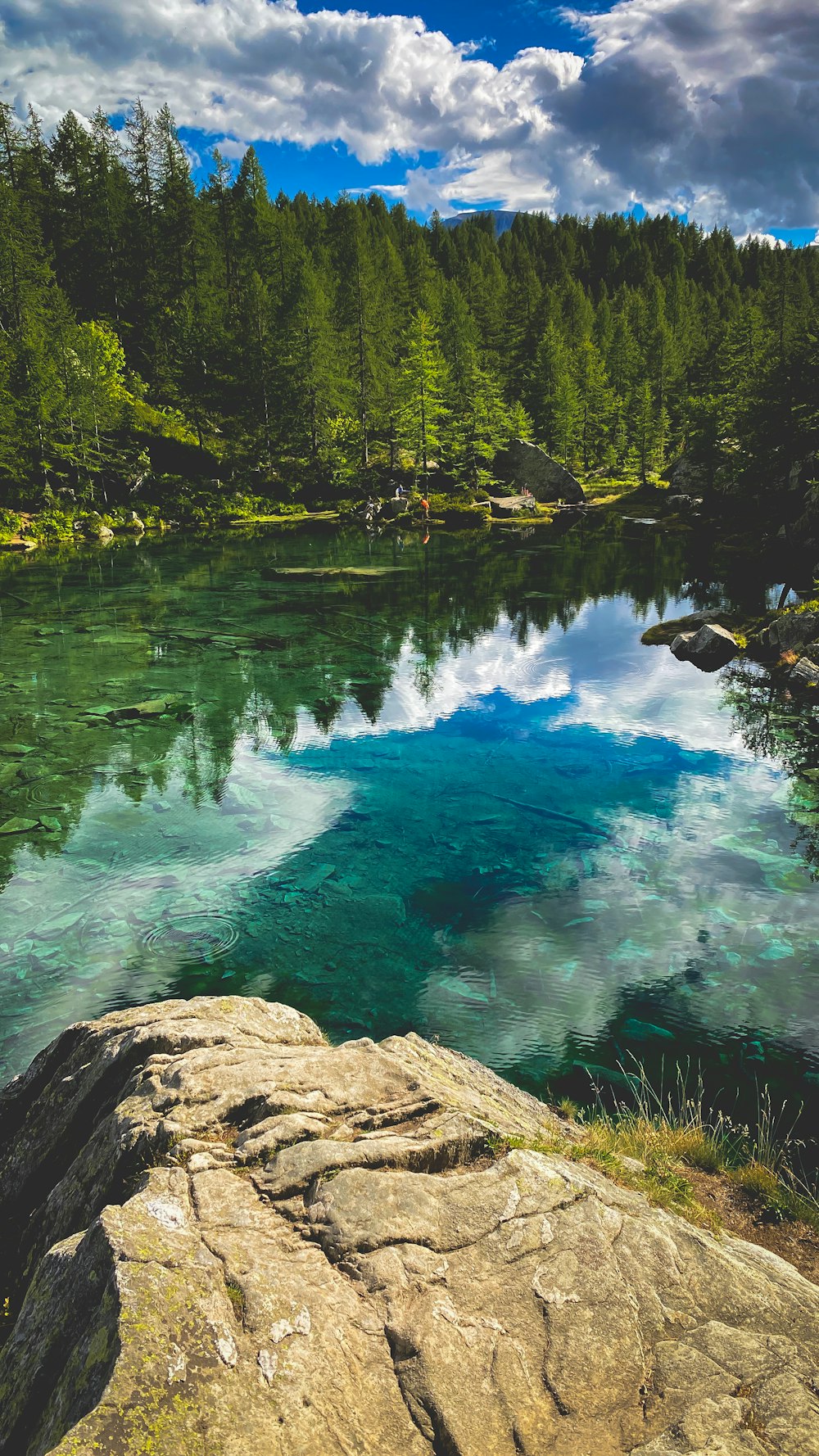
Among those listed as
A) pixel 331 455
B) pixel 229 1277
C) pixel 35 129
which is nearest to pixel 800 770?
pixel 229 1277

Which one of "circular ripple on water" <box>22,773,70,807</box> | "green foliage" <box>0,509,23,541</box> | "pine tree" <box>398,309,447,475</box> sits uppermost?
"pine tree" <box>398,309,447,475</box>

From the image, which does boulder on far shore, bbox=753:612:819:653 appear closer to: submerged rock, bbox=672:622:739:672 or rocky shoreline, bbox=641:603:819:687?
rocky shoreline, bbox=641:603:819:687

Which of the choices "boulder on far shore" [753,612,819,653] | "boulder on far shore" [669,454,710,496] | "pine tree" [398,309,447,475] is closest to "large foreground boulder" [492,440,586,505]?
"pine tree" [398,309,447,475]

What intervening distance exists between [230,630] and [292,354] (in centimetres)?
5670

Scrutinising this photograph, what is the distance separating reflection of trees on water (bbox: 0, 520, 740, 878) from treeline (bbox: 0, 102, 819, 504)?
583 inches

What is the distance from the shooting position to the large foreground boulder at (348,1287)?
3.62m

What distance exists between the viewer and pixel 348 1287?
4285 mm

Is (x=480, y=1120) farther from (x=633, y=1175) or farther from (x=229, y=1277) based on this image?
(x=229, y=1277)

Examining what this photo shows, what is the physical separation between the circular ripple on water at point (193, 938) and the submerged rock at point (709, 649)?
20977mm

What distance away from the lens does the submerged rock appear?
28.1 metres

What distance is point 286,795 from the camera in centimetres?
1728

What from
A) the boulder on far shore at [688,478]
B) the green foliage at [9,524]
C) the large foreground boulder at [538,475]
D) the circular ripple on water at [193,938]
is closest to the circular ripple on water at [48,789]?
the circular ripple on water at [193,938]

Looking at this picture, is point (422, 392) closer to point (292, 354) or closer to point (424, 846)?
point (292, 354)

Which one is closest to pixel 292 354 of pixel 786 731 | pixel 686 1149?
pixel 786 731
